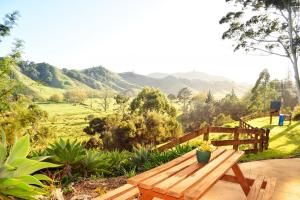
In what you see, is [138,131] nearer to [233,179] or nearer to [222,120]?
[222,120]

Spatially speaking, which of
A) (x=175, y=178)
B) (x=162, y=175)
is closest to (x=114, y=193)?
(x=162, y=175)

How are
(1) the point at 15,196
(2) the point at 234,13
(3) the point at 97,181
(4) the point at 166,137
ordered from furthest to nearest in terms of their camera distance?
(4) the point at 166,137, (2) the point at 234,13, (3) the point at 97,181, (1) the point at 15,196

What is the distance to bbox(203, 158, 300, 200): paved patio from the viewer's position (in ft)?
18.8

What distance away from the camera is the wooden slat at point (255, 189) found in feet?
15.2

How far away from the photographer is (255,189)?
4992 millimetres

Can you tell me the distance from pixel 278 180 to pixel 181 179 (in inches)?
178

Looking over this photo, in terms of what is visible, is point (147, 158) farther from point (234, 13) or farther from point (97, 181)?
point (234, 13)

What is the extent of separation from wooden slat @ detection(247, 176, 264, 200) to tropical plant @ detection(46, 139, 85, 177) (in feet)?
12.5

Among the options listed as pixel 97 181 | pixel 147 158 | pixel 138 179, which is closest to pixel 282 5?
pixel 147 158

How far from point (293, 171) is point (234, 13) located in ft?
57.8

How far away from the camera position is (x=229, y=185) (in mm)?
6234

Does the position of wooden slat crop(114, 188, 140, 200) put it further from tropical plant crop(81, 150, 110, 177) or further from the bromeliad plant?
tropical plant crop(81, 150, 110, 177)

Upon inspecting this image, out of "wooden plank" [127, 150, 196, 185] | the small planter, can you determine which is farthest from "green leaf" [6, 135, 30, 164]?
the small planter

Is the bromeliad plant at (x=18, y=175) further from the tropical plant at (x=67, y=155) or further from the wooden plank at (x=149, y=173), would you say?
the tropical plant at (x=67, y=155)
